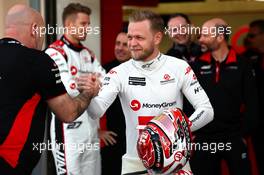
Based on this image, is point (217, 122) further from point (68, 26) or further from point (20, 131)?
point (20, 131)

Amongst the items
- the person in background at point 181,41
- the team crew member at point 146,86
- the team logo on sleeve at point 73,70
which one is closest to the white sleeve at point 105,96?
the team crew member at point 146,86

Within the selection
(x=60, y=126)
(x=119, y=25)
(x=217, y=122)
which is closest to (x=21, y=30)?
(x=60, y=126)

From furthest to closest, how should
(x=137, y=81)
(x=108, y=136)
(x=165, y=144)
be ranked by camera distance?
(x=108, y=136), (x=137, y=81), (x=165, y=144)

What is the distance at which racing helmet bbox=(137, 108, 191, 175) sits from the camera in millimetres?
3211

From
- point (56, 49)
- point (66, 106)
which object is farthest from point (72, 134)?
point (66, 106)

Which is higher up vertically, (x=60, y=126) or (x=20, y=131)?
(x=20, y=131)

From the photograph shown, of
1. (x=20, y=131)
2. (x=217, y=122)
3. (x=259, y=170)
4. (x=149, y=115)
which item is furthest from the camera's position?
(x=259, y=170)

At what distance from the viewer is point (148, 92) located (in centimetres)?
437

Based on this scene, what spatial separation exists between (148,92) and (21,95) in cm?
108

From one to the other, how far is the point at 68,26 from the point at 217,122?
62.4 inches

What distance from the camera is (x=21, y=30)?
12.4 ft

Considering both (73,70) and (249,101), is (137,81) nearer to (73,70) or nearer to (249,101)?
(73,70)

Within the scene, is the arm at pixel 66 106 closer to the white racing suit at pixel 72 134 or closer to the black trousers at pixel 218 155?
the white racing suit at pixel 72 134

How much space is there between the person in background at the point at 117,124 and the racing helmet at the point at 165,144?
107 inches
